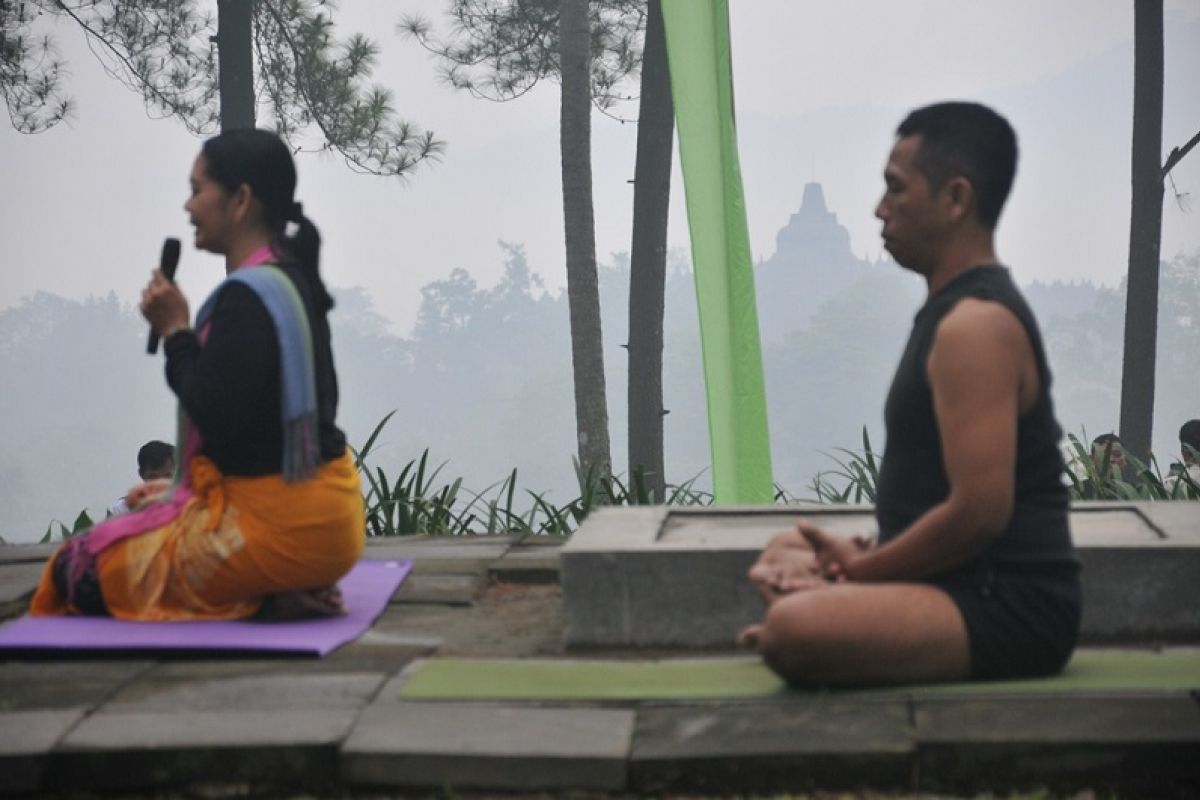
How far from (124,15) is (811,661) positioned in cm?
1025

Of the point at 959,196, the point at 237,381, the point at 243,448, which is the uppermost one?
the point at 959,196

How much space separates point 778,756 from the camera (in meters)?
3.16

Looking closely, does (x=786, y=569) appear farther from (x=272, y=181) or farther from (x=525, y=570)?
(x=525, y=570)

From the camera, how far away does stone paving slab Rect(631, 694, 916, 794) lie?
314cm

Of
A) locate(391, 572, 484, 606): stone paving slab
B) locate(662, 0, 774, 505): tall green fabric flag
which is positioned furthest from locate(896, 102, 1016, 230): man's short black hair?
locate(662, 0, 774, 505): tall green fabric flag

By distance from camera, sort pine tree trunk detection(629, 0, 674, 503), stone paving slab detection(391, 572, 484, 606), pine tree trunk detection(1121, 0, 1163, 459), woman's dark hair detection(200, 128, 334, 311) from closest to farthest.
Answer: woman's dark hair detection(200, 128, 334, 311) < stone paving slab detection(391, 572, 484, 606) < pine tree trunk detection(1121, 0, 1163, 459) < pine tree trunk detection(629, 0, 674, 503)

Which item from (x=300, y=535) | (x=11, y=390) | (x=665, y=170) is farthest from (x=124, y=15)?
(x=11, y=390)

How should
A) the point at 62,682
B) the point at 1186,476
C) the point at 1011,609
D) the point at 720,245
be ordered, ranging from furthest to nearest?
the point at 1186,476
the point at 720,245
the point at 62,682
the point at 1011,609

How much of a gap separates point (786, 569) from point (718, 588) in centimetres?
70

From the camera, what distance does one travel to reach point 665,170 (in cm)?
1180

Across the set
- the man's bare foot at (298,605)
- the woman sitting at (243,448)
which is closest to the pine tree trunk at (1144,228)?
the man's bare foot at (298,605)

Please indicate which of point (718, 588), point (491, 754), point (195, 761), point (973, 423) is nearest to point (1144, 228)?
point (718, 588)

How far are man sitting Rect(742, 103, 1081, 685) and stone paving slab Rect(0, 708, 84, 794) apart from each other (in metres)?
1.47

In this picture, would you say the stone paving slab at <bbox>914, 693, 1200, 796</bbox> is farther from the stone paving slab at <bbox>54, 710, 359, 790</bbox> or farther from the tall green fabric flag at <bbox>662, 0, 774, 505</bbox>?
the tall green fabric flag at <bbox>662, 0, 774, 505</bbox>
